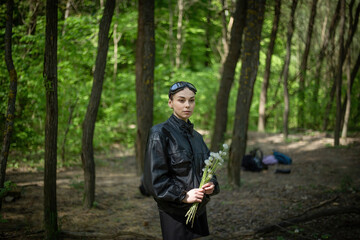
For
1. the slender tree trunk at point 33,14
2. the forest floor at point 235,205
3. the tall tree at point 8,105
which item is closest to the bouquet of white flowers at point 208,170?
the forest floor at point 235,205

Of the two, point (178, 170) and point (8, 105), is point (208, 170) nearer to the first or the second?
point (178, 170)

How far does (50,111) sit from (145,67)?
3.95m

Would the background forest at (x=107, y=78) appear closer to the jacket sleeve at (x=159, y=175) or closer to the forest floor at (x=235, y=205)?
the forest floor at (x=235, y=205)

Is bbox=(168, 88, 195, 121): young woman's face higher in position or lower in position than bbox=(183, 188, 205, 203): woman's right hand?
higher

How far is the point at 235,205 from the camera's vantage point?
20.4 feet

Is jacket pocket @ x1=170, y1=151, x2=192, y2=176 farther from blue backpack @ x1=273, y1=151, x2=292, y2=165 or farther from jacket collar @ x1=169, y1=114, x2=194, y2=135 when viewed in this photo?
blue backpack @ x1=273, y1=151, x2=292, y2=165

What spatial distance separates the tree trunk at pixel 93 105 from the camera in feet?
16.8

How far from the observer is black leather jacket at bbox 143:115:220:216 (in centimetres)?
227

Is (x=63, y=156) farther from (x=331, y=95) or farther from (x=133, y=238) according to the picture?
(x=331, y=95)

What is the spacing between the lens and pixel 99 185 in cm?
774

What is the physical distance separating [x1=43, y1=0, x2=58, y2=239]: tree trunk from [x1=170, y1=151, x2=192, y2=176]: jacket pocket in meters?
2.38

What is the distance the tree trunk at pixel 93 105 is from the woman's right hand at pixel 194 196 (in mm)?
3699

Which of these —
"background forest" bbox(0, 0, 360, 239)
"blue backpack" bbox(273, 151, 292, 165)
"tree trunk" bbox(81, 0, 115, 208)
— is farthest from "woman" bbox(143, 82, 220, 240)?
"blue backpack" bbox(273, 151, 292, 165)

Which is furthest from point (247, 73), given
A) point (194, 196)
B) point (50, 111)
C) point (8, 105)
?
point (194, 196)
